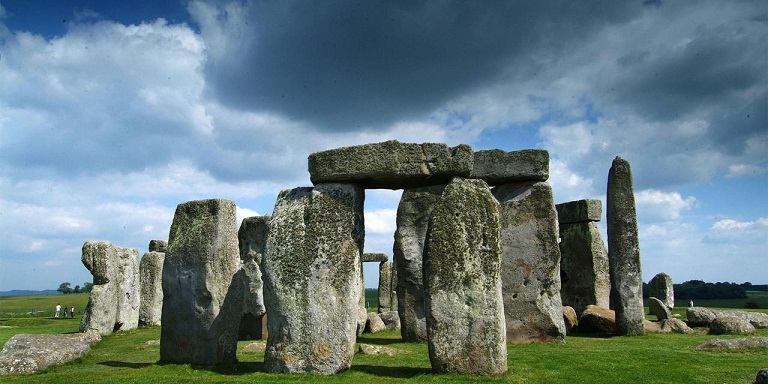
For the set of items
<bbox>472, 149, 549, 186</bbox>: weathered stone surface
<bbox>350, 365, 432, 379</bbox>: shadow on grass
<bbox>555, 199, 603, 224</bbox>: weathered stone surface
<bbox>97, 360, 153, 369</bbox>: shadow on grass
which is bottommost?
<bbox>97, 360, 153, 369</bbox>: shadow on grass

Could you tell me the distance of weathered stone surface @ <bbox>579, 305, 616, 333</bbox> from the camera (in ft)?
56.5

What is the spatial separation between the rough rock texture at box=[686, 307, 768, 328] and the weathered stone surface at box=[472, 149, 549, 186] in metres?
7.81

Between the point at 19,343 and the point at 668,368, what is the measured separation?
41.0 ft

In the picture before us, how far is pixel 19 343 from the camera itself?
11.8 meters

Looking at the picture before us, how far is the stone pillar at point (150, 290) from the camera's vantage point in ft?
74.6

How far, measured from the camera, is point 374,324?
18.8 meters

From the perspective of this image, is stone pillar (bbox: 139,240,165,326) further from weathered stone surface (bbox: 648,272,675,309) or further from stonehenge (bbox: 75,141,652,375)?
weathered stone surface (bbox: 648,272,675,309)

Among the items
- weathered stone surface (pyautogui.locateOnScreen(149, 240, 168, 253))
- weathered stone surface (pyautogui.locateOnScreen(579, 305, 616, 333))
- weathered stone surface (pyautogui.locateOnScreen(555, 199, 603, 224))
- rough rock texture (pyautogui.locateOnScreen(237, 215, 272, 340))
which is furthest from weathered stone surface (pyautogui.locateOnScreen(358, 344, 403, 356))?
weathered stone surface (pyautogui.locateOnScreen(149, 240, 168, 253))

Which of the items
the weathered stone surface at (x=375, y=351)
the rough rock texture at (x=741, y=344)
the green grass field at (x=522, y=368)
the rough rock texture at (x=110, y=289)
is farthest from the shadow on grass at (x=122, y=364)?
the rough rock texture at (x=741, y=344)

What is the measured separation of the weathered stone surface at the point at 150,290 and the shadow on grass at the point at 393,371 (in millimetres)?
14969

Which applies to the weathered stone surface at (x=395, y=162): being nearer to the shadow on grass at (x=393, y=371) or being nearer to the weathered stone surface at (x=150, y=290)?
the shadow on grass at (x=393, y=371)

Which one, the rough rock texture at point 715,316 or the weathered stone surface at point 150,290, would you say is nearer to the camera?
the rough rock texture at point 715,316

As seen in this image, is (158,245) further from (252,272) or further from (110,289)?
(252,272)

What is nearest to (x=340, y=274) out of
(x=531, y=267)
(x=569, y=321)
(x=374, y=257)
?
(x=531, y=267)
